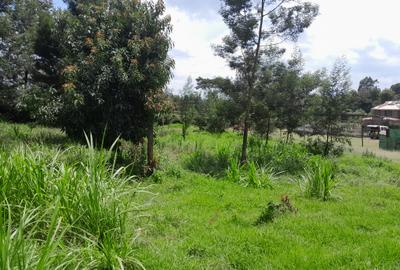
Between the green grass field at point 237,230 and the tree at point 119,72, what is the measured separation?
141 cm

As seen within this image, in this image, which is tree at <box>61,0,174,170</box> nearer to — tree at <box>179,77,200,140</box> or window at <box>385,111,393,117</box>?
tree at <box>179,77,200,140</box>

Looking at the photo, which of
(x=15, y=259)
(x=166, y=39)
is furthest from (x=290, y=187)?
(x=15, y=259)

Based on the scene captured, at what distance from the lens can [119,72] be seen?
8.27m

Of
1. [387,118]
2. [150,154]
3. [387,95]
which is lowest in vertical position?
[150,154]

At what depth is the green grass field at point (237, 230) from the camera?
3.56m

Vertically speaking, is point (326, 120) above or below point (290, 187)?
above

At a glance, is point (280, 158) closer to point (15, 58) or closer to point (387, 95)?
point (15, 58)

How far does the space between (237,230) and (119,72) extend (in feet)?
16.1

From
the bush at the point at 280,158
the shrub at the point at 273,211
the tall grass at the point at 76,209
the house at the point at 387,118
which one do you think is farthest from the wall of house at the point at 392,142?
the tall grass at the point at 76,209

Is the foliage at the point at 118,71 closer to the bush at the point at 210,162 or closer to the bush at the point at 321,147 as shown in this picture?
the bush at the point at 210,162

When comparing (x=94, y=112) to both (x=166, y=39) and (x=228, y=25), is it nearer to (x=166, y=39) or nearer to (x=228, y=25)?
(x=166, y=39)

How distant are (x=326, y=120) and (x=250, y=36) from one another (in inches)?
196

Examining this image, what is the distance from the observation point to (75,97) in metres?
8.23

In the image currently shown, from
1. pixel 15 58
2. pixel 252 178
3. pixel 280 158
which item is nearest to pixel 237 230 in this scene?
pixel 252 178
